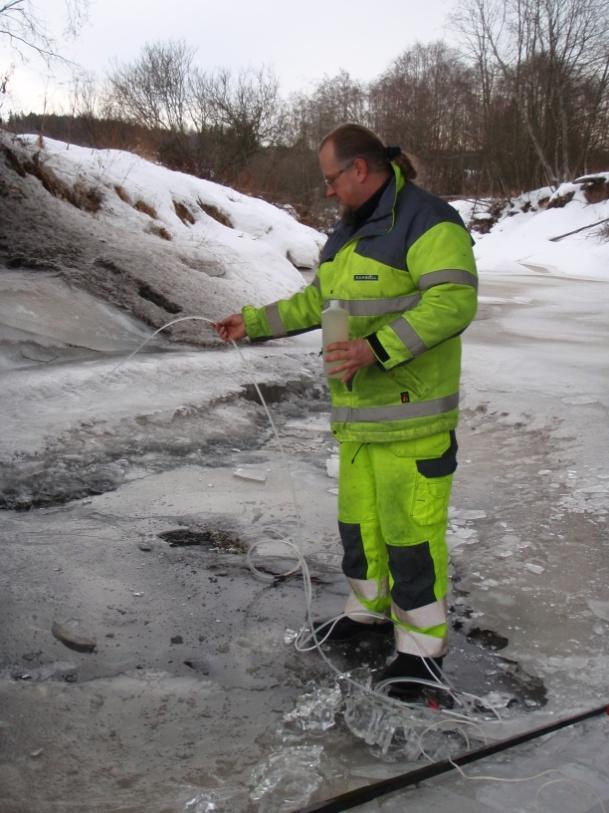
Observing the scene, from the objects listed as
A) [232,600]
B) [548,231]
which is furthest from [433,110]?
[232,600]

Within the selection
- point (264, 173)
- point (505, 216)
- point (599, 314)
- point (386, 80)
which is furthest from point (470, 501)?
point (386, 80)

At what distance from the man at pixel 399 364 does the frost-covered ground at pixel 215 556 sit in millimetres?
312

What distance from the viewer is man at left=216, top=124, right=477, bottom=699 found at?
2.05 metres

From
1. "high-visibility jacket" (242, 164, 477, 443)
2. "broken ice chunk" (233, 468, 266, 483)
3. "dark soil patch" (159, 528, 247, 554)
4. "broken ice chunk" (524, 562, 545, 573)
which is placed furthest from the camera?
"broken ice chunk" (233, 468, 266, 483)

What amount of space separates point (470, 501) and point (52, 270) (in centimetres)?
435

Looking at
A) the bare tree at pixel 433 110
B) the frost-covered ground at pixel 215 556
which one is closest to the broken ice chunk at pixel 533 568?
the frost-covered ground at pixel 215 556

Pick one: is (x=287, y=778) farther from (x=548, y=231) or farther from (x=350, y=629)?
(x=548, y=231)

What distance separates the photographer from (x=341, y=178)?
222 centimetres

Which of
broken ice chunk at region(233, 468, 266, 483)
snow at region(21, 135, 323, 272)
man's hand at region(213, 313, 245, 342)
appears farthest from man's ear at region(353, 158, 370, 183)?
snow at region(21, 135, 323, 272)

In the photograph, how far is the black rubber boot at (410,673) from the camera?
220 cm

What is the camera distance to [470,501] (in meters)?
3.71

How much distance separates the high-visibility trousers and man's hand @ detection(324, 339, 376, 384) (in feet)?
0.92

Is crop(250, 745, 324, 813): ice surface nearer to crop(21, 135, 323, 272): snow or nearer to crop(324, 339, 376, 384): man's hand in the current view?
crop(324, 339, 376, 384): man's hand

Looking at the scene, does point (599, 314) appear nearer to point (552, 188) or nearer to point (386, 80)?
point (552, 188)
